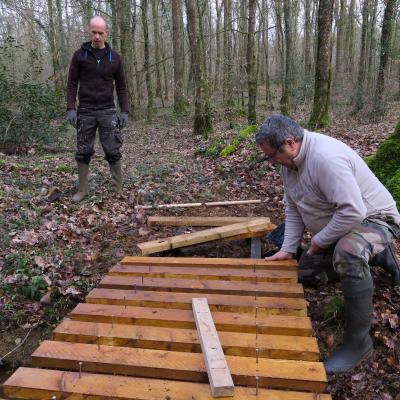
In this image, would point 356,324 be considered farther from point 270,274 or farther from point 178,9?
point 178,9

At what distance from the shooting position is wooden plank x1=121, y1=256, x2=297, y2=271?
12.3ft

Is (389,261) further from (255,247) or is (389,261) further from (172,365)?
(172,365)

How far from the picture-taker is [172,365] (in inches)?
94.3

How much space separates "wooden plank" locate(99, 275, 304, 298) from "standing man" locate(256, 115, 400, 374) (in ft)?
1.46

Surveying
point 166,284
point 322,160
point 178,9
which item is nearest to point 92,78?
point 166,284

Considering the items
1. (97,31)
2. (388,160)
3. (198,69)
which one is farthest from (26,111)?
(388,160)

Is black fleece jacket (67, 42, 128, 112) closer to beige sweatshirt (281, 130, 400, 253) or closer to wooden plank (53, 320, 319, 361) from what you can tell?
beige sweatshirt (281, 130, 400, 253)

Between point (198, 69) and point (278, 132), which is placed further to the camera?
point (198, 69)

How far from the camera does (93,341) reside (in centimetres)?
272

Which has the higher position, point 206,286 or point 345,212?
point 345,212

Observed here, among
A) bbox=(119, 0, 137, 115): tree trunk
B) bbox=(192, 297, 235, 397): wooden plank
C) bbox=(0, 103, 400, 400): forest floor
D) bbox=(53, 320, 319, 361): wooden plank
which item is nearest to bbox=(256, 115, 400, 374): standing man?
bbox=(0, 103, 400, 400): forest floor

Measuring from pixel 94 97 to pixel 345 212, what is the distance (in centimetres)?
452

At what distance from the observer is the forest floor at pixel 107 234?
3.15 meters

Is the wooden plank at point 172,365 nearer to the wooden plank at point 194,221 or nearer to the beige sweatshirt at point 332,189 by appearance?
the beige sweatshirt at point 332,189
